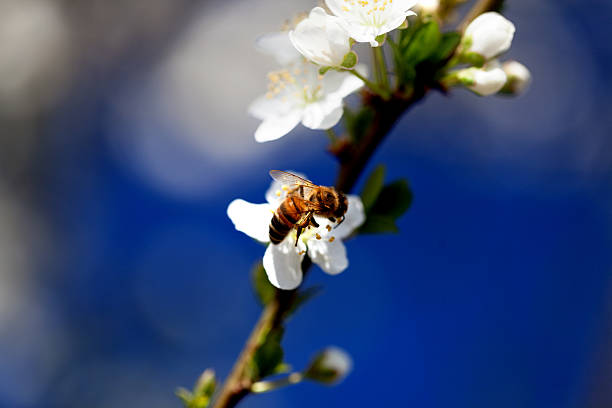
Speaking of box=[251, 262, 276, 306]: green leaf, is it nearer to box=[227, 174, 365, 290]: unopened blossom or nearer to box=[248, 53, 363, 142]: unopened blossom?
box=[227, 174, 365, 290]: unopened blossom

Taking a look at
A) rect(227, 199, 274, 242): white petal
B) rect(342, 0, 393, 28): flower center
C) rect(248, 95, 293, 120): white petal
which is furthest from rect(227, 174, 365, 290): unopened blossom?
rect(342, 0, 393, 28): flower center

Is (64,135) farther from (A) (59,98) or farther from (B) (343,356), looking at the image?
(B) (343,356)

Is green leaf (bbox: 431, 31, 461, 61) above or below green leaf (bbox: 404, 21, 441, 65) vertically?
above

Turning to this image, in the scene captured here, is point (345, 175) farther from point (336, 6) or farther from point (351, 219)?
point (336, 6)

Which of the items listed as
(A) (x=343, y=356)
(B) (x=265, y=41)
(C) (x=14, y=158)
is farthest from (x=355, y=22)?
(C) (x=14, y=158)

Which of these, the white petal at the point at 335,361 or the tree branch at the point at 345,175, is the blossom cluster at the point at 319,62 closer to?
the tree branch at the point at 345,175

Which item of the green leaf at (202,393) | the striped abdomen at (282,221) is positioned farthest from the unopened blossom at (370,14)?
the green leaf at (202,393)
